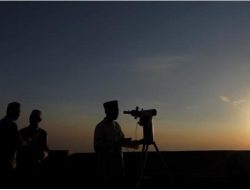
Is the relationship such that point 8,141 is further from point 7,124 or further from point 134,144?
point 134,144

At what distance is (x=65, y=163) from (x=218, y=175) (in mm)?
3615

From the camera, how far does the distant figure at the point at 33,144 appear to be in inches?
289

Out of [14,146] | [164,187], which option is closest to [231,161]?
[164,187]

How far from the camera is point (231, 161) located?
909cm

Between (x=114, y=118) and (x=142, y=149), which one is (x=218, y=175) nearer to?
(x=142, y=149)

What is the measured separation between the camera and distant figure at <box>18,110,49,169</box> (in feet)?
24.1

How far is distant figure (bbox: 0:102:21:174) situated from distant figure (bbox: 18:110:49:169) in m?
0.75

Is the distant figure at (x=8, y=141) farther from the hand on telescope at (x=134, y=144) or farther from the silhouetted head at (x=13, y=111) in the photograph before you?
the hand on telescope at (x=134, y=144)

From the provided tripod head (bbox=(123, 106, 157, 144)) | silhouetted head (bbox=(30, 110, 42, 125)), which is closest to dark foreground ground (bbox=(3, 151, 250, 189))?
tripod head (bbox=(123, 106, 157, 144))

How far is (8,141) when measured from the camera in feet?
20.4

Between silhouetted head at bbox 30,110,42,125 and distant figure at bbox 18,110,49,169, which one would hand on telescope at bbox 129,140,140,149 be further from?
silhouetted head at bbox 30,110,42,125

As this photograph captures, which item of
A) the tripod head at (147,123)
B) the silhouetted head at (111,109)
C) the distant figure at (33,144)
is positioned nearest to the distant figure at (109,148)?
the silhouetted head at (111,109)

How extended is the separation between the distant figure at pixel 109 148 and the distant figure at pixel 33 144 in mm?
1542

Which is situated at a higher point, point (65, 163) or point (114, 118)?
point (114, 118)
